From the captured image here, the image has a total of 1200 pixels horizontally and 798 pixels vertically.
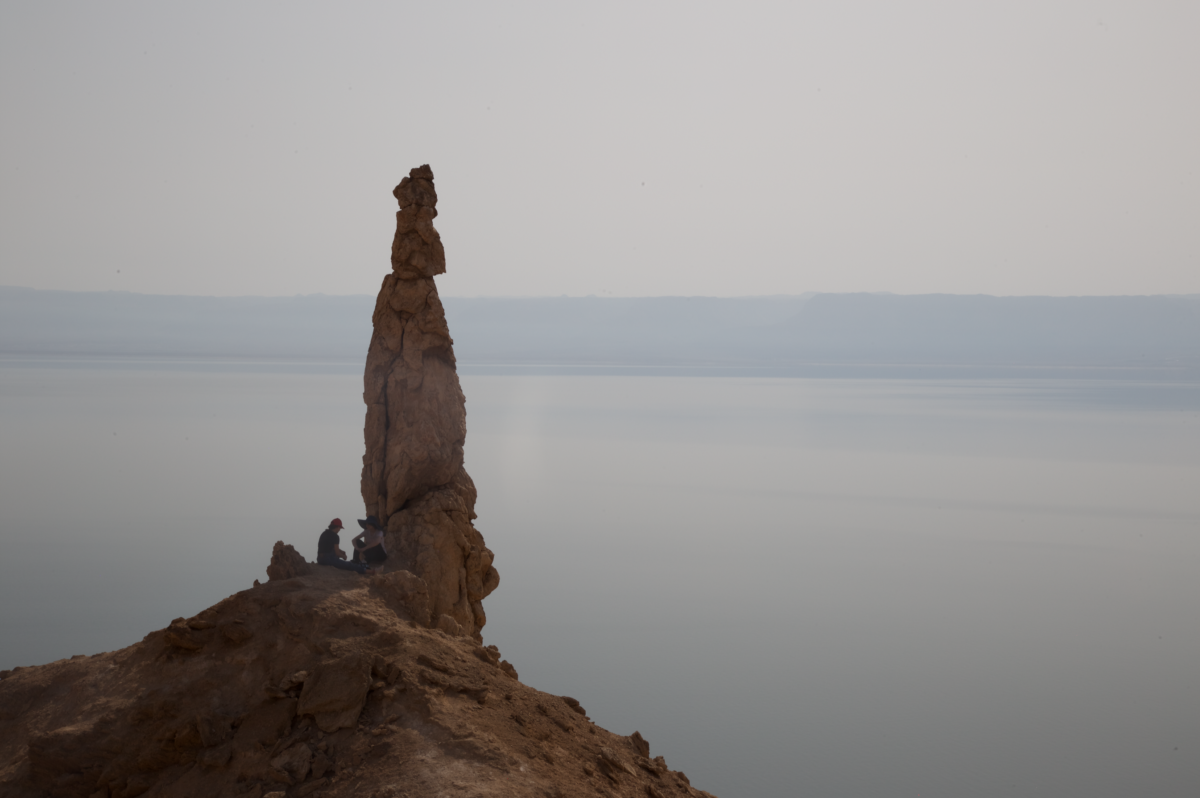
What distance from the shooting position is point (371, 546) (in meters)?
12.5

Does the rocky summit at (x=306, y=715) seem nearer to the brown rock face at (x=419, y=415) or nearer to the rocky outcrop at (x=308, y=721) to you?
the rocky outcrop at (x=308, y=721)

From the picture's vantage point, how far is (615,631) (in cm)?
3195

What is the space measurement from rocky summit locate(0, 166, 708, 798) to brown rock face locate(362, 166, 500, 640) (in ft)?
8.18

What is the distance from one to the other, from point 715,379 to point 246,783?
166m

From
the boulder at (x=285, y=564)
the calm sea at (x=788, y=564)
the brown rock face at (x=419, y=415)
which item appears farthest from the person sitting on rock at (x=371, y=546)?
the calm sea at (x=788, y=564)

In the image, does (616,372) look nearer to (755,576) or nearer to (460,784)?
(755,576)

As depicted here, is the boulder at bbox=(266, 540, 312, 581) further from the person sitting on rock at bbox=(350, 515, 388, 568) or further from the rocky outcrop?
the person sitting on rock at bbox=(350, 515, 388, 568)

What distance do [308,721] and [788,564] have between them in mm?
34865

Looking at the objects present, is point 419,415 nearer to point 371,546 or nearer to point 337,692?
point 371,546

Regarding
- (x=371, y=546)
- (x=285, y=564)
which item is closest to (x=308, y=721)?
(x=285, y=564)

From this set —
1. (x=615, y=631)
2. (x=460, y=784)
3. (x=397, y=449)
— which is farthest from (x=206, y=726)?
(x=615, y=631)

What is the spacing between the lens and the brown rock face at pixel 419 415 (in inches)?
542

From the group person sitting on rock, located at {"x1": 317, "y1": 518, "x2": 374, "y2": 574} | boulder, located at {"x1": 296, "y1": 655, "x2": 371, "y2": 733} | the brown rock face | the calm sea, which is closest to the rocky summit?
boulder, located at {"x1": 296, "y1": 655, "x2": 371, "y2": 733}

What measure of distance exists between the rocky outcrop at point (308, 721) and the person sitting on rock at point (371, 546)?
6.89 feet
